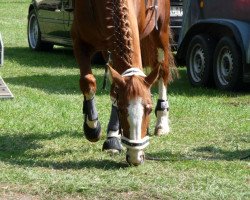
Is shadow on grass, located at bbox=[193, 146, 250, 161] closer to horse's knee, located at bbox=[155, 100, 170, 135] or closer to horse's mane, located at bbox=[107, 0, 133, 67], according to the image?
horse's knee, located at bbox=[155, 100, 170, 135]

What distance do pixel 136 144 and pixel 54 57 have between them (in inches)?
450

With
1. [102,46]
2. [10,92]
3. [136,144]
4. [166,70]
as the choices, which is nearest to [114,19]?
[102,46]

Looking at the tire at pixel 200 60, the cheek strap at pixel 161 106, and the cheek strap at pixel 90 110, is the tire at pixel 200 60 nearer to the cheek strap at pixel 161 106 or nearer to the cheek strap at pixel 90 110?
the cheek strap at pixel 161 106

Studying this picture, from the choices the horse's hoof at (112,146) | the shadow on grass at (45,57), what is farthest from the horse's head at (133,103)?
the shadow on grass at (45,57)

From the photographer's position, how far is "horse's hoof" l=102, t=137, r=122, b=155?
802 cm

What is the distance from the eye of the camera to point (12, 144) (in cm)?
846

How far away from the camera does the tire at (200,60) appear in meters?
13.0

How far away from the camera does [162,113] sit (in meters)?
9.55

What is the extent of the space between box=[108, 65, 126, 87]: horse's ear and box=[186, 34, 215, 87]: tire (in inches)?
247

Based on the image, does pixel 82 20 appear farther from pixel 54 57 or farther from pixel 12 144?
pixel 54 57

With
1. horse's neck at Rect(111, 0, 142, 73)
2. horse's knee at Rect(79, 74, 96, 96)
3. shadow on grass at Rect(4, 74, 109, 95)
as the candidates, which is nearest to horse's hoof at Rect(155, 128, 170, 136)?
horse's knee at Rect(79, 74, 96, 96)

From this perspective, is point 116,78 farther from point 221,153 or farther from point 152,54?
point 152,54

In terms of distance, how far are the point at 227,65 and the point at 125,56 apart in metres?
5.79

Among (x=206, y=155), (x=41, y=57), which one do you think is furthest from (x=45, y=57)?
(x=206, y=155)
